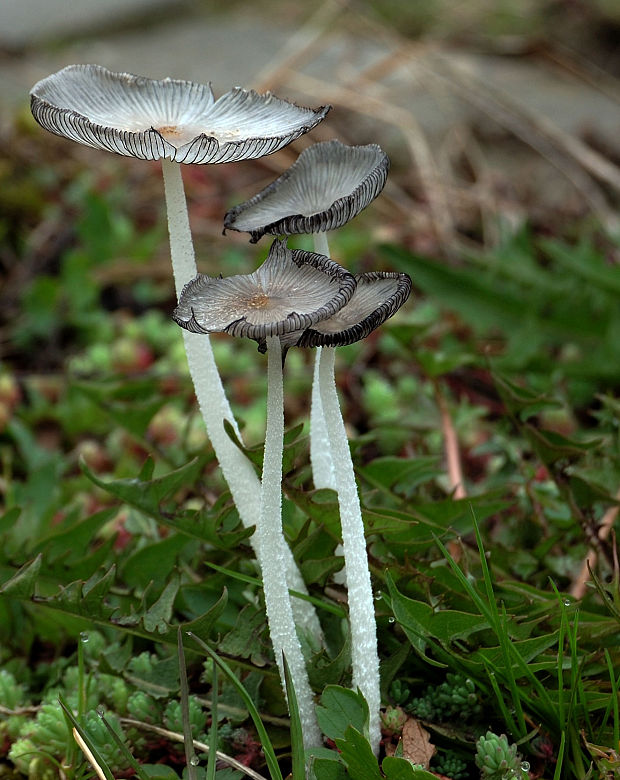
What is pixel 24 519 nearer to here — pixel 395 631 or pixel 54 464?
pixel 54 464

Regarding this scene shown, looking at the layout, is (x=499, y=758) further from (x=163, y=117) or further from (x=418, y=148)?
(x=418, y=148)

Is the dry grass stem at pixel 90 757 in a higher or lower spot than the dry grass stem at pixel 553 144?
lower

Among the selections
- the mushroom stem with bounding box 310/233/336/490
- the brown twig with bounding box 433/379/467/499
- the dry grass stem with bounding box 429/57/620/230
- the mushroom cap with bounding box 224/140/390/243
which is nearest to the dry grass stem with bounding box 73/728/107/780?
the mushroom stem with bounding box 310/233/336/490

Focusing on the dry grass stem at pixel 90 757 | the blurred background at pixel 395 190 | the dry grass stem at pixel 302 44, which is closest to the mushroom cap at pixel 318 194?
the blurred background at pixel 395 190

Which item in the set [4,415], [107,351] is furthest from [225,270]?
[4,415]

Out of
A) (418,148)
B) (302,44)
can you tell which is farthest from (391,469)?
(302,44)

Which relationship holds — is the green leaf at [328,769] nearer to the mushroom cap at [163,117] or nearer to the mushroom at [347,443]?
the mushroom at [347,443]
